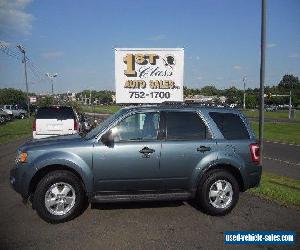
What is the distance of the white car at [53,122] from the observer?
1461cm

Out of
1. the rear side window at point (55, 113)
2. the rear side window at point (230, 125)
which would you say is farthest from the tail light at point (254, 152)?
the rear side window at point (55, 113)

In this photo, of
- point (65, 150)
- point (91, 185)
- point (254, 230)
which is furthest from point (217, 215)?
point (65, 150)

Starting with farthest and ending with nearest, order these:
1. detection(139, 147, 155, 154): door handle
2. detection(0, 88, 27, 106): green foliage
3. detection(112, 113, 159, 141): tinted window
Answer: detection(0, 88, 27, 106): green foliage < detection(112, 113, 159, 141): tinted window < detection(139, 147, 155, 154): door handle

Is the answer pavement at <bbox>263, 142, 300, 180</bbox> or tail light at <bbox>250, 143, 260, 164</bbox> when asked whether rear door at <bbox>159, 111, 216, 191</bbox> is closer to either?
tail light at <bbox>250, 143, 260, 164</bbox>

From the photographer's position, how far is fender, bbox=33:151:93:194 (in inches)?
251

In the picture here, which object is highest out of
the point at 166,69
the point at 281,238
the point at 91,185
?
the point at 166,69

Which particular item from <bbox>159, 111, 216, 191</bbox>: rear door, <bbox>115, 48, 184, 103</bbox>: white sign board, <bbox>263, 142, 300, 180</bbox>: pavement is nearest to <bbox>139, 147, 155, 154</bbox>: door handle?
<bbox>159, 111, 216, 191</bbox>: rear door

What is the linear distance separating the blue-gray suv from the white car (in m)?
7.65

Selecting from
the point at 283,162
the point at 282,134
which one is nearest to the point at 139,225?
the point at 283,162

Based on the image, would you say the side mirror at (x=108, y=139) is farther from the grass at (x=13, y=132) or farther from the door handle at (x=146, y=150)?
the grass at (x=13, y=132)

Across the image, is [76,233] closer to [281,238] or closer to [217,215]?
[217,215]

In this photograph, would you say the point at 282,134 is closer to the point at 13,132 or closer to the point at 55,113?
the point at 55,113

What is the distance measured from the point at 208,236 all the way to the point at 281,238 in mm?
1054

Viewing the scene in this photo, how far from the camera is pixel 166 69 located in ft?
43.6
